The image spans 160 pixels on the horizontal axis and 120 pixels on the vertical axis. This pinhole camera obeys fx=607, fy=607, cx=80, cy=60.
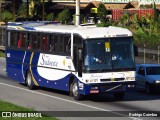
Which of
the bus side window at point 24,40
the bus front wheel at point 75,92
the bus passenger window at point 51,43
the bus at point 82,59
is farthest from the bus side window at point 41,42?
the bus front wheel at point 75,92

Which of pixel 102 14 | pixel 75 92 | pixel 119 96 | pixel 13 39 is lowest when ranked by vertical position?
pixel 102 14

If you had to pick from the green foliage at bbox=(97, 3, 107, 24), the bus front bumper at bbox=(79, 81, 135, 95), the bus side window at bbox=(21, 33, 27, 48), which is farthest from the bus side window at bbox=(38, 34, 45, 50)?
the green foliage at bbox=(97, 3, 107, 24)

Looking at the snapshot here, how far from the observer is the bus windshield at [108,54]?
22625 mm

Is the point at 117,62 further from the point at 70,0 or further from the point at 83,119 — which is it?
the point at 70,0

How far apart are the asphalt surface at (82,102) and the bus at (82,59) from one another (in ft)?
1.50

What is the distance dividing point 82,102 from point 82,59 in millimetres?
1659

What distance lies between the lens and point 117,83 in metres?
22.9

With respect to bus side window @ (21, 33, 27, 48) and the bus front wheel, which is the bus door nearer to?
the bus front wheel

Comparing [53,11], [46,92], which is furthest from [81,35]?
[53,11]

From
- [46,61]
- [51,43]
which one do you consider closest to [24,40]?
[46,61]

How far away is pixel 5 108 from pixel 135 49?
21.4ft

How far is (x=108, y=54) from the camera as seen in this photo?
22844 millimetres

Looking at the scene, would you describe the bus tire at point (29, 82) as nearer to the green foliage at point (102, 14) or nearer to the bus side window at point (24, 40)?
the bus side window at point (24, 40)

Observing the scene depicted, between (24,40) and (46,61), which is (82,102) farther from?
(24,40)
